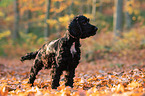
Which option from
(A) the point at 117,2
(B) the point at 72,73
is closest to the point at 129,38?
(A) the point at 117,2

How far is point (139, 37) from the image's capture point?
12.4m

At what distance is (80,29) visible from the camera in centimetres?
347

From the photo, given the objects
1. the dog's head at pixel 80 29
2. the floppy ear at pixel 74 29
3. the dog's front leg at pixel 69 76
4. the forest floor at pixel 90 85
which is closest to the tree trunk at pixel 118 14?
the forest floor at pixel 90 85

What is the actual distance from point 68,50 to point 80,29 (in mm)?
538

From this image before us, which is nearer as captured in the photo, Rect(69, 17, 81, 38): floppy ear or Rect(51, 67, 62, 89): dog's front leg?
Rect(69, 17, 81, 38): floppy ear

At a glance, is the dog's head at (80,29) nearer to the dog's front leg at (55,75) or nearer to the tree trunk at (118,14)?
the dog's front leg at (55,75)

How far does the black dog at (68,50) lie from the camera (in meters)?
3.51

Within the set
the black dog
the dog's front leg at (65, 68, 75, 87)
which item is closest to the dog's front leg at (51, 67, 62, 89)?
the black dog

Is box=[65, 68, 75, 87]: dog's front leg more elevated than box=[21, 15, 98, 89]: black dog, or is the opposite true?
box=[21, 15, 98, 89]: black dog

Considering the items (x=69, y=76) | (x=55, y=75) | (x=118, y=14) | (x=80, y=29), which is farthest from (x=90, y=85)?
(x=118, y=14)

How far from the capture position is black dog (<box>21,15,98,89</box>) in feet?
11.5

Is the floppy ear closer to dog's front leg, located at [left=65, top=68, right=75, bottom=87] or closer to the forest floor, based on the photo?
dog's front leg, located at [left=65, top=68, right=75, bottom=87]

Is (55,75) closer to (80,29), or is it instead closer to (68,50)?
(68,50)

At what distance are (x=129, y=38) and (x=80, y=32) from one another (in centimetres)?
984
